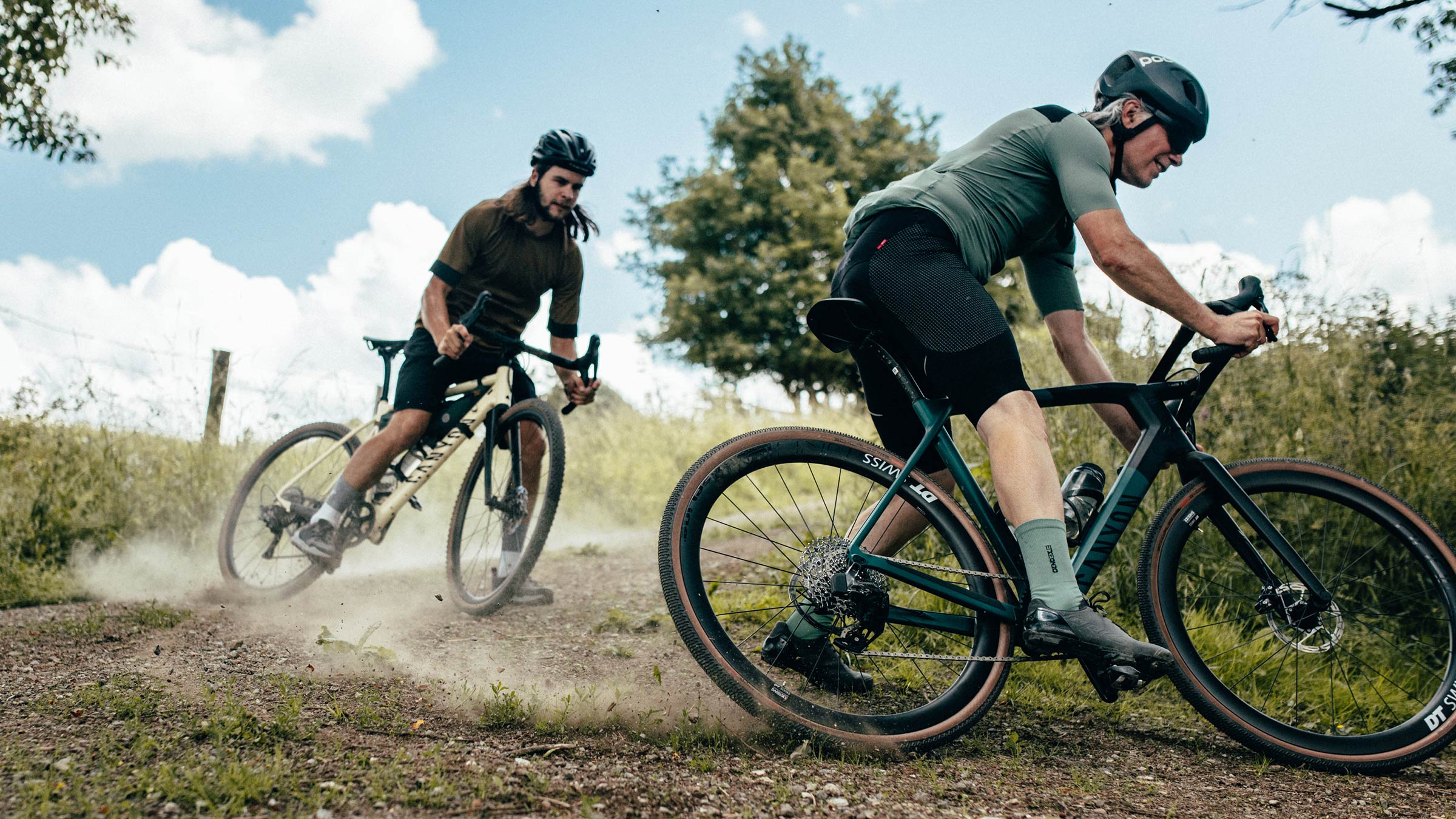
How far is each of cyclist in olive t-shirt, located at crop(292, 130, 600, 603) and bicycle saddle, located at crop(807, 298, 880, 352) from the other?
79.8 inches

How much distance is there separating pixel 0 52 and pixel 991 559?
1061 cm

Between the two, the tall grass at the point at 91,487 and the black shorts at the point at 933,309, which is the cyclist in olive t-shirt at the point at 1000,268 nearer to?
the black shorts at the point at 933,309

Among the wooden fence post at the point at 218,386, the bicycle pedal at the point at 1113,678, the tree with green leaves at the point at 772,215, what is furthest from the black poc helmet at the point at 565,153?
the tree with green leaves at the point at 772,215

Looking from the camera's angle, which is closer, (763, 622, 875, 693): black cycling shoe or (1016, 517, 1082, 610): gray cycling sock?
(1016, 517, 1082, 610): gray cycling sock

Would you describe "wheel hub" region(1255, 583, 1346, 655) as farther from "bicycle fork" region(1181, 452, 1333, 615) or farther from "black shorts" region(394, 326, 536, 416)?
"black shorts" region(394, 326, 536, 416)

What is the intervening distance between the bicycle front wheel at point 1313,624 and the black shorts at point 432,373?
3048mm

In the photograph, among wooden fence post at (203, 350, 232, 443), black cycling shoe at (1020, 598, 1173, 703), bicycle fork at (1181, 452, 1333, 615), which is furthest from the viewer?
wooden fence post at (203, 350, 232, 443)

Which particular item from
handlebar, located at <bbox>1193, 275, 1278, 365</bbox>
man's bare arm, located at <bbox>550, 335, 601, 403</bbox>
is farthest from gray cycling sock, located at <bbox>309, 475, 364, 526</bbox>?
handlebar, located at <bbox>1193, 275, 1278, 365</bbox>

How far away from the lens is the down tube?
2.73 metres

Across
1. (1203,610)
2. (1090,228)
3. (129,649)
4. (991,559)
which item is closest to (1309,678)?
(1203,610)

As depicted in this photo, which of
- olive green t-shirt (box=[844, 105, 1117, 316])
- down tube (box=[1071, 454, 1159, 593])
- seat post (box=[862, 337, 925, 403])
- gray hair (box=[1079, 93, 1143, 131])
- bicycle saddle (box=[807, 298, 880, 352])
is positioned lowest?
down tube (box=[1071, 454, 1159, 593])

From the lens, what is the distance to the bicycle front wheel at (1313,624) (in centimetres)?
280

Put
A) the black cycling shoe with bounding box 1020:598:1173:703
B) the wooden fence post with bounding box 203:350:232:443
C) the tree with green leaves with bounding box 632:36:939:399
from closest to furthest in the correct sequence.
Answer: the black cycling shoe with bounding box 1020:598:1173:703 < the wooden fence post with bounding box 203:350:232:443 < the tree with green leaves with bounding box 632:36:939:399

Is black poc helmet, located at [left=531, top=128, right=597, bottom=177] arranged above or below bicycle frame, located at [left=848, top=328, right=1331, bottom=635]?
above
